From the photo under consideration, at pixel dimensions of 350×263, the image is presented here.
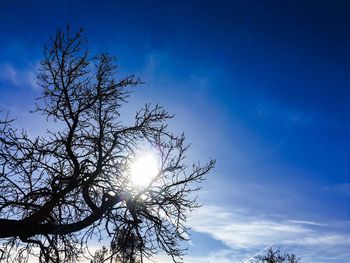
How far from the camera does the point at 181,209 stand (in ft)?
28.9

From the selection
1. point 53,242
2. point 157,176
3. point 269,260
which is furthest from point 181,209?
point 269,260

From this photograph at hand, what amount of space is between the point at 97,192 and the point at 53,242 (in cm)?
162

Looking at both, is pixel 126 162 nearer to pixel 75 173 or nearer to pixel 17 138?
pixel 75 173

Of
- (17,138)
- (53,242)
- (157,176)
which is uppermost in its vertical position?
(17,138)

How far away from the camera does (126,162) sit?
894 cm

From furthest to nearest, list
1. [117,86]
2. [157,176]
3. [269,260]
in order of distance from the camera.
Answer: [269,260] < [117,86] < [157,176]

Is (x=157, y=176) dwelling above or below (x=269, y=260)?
below

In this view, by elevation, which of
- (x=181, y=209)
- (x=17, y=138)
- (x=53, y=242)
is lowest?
(x=53, y=242)

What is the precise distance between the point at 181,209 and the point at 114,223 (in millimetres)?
1743

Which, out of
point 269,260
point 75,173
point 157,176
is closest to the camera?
point 75,173

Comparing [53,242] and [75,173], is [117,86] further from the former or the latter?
[53,242]

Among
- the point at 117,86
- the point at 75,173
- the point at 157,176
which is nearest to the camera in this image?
the point at 75,173

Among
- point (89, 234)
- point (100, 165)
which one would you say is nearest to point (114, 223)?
point (89, 234)

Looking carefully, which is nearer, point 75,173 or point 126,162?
point 75,173
